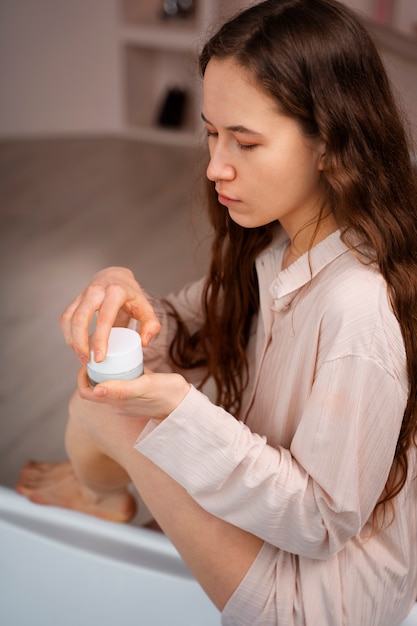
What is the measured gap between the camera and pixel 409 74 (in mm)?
2980

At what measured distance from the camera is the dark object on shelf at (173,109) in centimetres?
405

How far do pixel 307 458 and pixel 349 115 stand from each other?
1.32 feet

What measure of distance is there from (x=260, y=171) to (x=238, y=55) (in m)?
0.14

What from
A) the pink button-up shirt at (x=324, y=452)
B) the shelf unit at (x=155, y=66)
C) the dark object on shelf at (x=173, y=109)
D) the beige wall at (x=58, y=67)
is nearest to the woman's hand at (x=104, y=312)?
the pink button-up shirt at (x=324, y=452)

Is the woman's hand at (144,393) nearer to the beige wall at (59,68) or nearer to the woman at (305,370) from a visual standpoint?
the woman at (305,370)

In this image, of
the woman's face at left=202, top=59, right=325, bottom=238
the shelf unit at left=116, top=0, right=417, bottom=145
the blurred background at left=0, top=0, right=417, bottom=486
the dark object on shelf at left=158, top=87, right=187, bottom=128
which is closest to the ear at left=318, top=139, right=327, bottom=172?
the woman's face at left=202, top=59, right=325, bottom=238

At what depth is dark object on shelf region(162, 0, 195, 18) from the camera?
3.97 metres

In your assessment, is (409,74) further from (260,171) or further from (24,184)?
(260,171)

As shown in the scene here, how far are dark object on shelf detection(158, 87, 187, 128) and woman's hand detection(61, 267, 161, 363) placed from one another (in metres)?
2.97

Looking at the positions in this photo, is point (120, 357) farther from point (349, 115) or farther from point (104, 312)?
point (349, 115)

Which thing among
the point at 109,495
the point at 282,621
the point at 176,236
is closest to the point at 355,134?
the point at 282,621

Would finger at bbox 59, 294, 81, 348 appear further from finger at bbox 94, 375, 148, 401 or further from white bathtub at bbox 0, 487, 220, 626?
white bathtub at bbox 0, 487, 220, 626

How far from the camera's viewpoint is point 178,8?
3.99 m

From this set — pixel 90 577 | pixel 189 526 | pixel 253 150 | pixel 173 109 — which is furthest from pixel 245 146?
pixel 173 109
